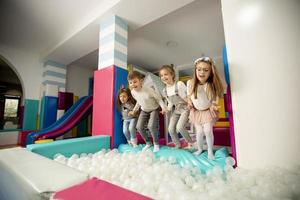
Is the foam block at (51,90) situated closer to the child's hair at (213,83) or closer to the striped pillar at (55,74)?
the striped pillar at (55,74)

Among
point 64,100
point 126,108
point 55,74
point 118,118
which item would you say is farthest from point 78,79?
point 126,108

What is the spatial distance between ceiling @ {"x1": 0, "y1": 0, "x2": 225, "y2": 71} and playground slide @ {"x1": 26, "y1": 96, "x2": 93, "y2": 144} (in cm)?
109

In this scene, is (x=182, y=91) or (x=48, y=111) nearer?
(x=182, y=91)

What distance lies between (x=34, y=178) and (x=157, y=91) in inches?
45.2

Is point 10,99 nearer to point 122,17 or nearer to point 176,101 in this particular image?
point 122,17

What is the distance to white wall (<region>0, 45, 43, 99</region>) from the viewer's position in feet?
10.0

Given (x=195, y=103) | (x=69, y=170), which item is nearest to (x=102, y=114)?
(x=195, y=103)

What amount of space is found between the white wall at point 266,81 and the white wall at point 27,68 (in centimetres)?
383

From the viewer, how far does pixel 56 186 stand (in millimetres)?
463

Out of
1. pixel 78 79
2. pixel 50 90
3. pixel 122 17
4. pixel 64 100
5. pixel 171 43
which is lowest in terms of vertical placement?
pixel 64 100

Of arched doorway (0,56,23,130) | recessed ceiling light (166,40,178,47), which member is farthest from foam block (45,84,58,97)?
arched doorway (0,56,23,130)

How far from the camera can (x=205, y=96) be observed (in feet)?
3.48

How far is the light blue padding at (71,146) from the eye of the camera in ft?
3.69

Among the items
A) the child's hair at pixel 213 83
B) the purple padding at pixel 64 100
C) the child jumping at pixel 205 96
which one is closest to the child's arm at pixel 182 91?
the child jumping at pixel 205 96
